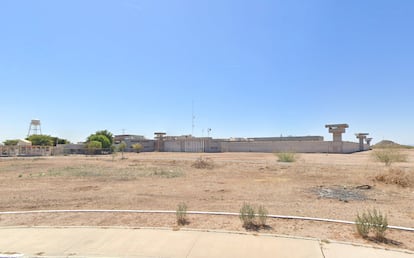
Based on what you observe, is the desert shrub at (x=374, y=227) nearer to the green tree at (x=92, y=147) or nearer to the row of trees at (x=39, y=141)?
the green tree at (x=92, y=147)

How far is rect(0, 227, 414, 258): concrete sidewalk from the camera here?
4.93m

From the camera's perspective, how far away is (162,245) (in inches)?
212

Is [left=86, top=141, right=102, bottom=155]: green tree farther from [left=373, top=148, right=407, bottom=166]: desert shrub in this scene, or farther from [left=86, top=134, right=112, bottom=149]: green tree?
[left=373, top=148, right=407, bottom=166]: desert shrub

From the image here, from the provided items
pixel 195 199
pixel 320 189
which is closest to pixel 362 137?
pixel 320 189

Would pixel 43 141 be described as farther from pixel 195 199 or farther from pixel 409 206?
pixel 409 206

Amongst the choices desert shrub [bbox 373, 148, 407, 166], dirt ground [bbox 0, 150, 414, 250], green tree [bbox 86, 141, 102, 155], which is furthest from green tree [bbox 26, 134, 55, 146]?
desert shrub [bbox 373, 148, 407, 166]

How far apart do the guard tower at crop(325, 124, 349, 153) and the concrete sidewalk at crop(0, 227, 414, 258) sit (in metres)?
59.2

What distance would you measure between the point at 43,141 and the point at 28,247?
276 ft

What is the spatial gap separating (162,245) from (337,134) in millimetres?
61820

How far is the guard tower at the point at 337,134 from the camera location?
58.7m

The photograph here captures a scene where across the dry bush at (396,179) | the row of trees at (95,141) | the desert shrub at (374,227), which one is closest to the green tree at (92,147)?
the row of trees at (95,141)

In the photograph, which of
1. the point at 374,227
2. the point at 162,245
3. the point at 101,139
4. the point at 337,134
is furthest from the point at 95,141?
the point at 374,227

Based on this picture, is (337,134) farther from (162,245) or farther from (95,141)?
(162,245)

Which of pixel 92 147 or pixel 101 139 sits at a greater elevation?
pixel 101 139
